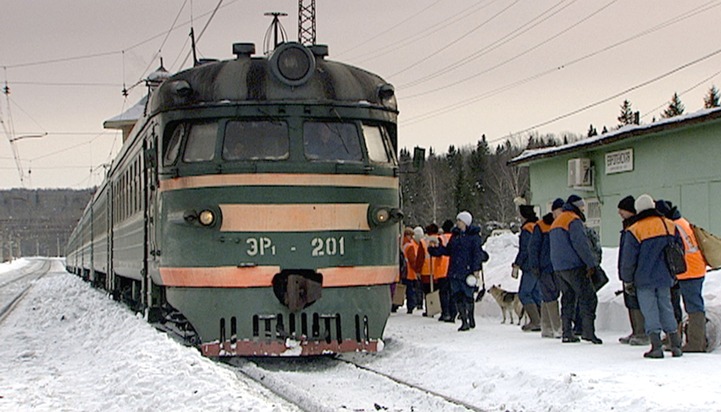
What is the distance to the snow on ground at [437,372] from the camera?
770cm

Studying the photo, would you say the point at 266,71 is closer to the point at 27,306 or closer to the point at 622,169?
the point at 622,169

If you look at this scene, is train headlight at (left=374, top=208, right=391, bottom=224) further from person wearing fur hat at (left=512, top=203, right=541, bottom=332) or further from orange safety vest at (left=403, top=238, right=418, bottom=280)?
orange safety vest at (left=403, top=238, right=418, bottom=280)

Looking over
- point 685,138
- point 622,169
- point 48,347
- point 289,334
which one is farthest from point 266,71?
point 622,169

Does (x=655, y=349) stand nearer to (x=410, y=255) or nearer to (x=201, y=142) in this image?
(x=201, y=142)

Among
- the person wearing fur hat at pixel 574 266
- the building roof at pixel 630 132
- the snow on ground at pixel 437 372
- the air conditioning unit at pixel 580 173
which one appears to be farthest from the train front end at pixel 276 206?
the air conditioning unit at pixel 580 173

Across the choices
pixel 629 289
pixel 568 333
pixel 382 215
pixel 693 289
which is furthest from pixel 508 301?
pixel 693 289

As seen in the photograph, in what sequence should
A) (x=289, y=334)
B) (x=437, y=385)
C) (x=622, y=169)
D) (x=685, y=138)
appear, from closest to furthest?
(x=437, y=385)
(x=289, y=334)
(x=685, y=138)
(x=622, y=169)

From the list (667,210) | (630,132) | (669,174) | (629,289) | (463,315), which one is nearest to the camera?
(667,210)

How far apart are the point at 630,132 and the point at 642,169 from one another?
2.85ft

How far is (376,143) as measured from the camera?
11.3 m

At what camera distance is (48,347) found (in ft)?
46.4

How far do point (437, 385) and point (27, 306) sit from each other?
18367 mm

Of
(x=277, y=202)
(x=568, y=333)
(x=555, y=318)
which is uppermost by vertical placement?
(x=277, y=202)

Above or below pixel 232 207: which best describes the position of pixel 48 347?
below
